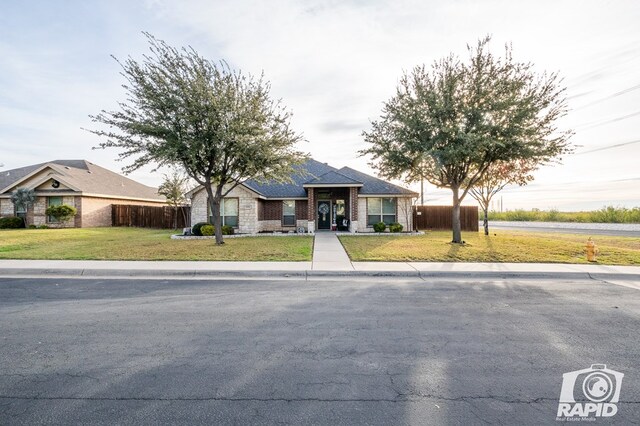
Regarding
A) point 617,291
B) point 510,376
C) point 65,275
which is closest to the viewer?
point 510,376

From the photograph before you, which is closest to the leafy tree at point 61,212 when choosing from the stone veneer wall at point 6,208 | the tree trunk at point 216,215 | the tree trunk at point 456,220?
the stone veneer wall at point 6,208

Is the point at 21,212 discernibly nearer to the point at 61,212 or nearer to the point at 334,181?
the point at 61,212

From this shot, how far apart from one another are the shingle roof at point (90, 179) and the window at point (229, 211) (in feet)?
44.7

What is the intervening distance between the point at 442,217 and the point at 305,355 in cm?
2474

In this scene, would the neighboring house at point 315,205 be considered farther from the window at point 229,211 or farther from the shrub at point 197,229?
the shrub at point 197,229

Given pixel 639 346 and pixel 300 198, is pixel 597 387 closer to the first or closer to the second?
pixel 639 346

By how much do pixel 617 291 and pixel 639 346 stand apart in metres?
4.11

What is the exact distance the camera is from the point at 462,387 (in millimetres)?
3135

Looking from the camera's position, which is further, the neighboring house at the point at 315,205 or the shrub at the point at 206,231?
the neighboring house at the point at 315,205

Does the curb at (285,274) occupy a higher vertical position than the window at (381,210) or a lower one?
lower

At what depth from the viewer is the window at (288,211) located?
946 inches

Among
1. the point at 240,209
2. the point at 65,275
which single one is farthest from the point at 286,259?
the point at 240,209

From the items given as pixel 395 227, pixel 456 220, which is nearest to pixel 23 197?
pixel 395 227

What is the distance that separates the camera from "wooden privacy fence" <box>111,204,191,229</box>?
27375mm
